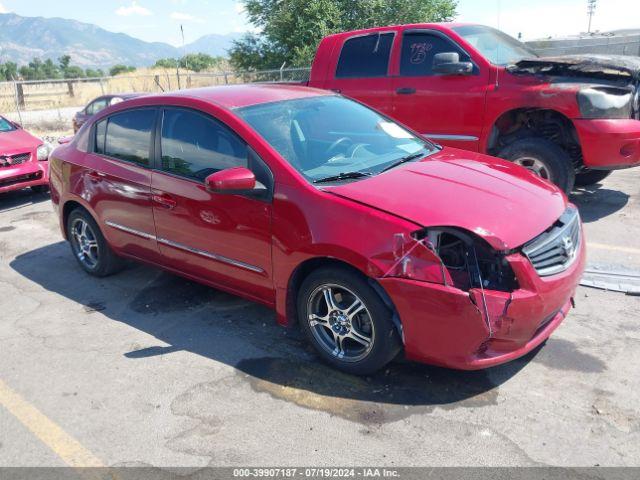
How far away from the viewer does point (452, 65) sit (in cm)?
617

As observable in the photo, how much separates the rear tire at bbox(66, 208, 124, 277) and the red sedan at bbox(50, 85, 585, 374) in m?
0.37

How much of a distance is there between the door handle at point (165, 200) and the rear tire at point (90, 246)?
3.88ft

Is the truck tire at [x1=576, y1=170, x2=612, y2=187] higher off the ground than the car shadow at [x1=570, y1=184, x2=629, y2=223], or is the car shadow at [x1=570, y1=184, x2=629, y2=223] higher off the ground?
the truck tire at [x1=576, y1=170, x2=612, y2=187]

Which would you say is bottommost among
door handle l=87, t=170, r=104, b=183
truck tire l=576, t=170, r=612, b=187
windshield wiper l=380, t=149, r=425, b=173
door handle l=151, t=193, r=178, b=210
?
truck tire l=576, t=170, r=612, b=187

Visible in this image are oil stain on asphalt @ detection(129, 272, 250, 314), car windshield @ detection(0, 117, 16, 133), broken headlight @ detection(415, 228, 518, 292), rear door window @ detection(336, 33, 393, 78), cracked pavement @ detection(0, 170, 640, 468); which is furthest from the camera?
car windshield @ detection(0, 117, 16, 133)

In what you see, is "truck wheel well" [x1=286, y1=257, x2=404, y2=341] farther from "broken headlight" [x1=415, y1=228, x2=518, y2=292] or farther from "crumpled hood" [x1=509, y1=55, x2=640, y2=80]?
"crumpled hood" [x1=509, y1=55, x2=640, y2=80]

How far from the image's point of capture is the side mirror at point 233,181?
3.48 metres

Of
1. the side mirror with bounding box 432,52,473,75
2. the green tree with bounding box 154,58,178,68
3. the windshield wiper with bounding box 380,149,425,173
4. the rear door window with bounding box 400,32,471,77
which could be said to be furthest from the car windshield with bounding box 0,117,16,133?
the green tree with bounding box 154,58,178,68

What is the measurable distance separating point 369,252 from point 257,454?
3.98 ft

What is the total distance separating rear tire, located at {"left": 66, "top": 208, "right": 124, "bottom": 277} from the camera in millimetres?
5215

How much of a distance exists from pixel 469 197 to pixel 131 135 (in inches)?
115

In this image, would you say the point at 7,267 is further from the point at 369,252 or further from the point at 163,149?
the point at 369,252

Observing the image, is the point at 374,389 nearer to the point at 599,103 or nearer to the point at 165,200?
the point at 165,200

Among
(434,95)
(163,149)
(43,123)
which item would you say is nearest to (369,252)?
(163,149)
